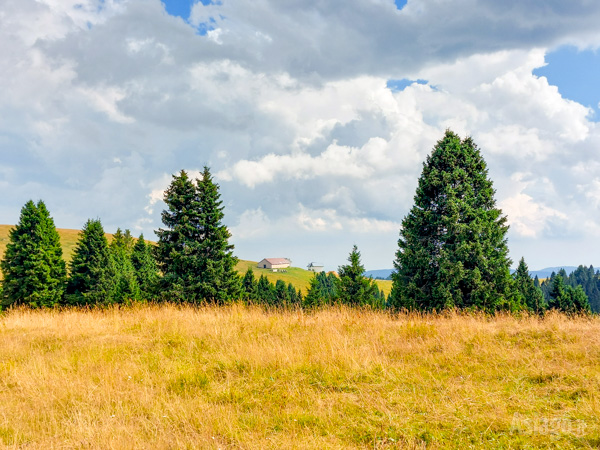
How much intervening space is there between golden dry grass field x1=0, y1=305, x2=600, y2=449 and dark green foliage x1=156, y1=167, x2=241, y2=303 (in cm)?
2177

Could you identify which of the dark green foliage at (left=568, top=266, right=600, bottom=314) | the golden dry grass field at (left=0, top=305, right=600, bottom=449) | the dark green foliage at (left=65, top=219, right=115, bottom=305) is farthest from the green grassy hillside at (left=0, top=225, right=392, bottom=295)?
the golden dry grass field at (left=0, top=305, right=600, bottom=449)

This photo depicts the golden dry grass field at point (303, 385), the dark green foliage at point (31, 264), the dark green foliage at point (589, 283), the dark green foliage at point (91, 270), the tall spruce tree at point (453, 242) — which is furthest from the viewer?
the dark green foliage at point (589, 283)

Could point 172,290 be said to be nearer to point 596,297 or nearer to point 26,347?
point 26,347

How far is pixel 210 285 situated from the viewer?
3128 cm

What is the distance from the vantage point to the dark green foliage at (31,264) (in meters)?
38.4

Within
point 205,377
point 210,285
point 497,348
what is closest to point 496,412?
point 497,348

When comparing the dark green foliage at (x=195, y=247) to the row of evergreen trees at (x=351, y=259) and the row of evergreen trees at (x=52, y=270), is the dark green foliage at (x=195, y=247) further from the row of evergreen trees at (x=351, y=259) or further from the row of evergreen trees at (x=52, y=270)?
the row of evergreen trees at (x=52, y=270)

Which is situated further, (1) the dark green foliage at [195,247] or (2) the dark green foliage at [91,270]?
(2) the dark green foliage at [91,270]

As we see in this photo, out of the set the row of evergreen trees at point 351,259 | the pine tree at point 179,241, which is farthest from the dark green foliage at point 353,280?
the pine tree at point 179,241

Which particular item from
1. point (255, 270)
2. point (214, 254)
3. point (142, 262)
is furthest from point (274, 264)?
point (214, 254)

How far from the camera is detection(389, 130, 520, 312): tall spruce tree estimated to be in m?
21.7

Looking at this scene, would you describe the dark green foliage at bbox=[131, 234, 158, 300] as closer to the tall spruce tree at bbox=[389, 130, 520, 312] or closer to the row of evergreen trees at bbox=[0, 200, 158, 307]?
the row of evergreen trees at bbox=[0, 200, 158, 307]

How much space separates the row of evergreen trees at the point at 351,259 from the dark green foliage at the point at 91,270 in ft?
0.37

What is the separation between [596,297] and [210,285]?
14493 cm
